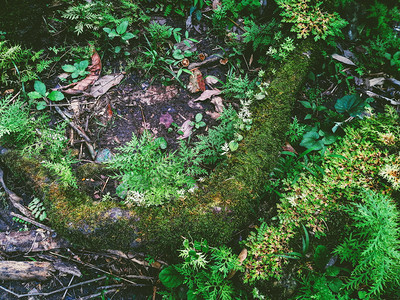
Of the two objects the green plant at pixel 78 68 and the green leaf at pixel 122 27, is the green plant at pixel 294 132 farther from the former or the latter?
Result: the green plant at pixel 78 68

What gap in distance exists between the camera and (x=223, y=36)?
13.4ft

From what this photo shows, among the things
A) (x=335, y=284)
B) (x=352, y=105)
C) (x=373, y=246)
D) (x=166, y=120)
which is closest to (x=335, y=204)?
(x=373, y=246)

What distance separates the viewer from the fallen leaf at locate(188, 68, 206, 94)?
148 inches

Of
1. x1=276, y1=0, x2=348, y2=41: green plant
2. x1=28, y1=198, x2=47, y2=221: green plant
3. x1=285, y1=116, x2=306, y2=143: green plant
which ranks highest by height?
x1=276, y1=0, x2=348, y2=41: green plant

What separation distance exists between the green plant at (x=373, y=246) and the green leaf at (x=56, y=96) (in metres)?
3.86

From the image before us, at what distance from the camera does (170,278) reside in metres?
2.39

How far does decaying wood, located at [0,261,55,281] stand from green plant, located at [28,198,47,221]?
1.63ft

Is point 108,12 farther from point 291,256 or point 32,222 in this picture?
point 291,256

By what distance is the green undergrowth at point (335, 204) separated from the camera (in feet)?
7.25

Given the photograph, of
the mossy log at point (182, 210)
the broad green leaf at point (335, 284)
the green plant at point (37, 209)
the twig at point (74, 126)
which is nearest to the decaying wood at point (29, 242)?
the green plant at point (37, 209)

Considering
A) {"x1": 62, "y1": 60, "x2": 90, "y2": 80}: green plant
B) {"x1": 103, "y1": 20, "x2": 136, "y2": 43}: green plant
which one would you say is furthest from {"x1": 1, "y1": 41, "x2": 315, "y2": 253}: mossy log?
{"x1": 103, "y1": 20, "x2": 136, "y2": 43}: green plant

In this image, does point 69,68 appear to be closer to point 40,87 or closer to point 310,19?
point 40,87

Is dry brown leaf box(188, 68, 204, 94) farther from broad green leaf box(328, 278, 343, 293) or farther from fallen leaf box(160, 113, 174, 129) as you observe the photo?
broad green leaf box(328, 278, 343, 293)

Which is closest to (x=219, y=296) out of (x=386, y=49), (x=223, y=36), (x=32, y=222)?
(x=32, y=222)
